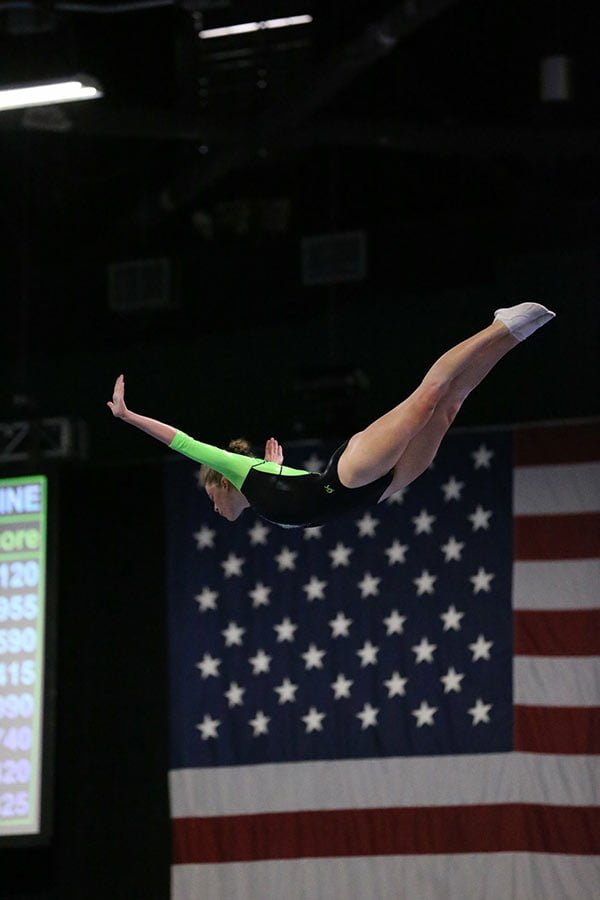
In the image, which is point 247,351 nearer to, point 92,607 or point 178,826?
point 92,607

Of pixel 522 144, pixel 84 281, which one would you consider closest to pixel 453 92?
pixel 522 144

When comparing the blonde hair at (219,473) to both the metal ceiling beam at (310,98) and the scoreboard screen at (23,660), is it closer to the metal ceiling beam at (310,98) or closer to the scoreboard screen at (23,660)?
the metal ceiling beam at (310,98)

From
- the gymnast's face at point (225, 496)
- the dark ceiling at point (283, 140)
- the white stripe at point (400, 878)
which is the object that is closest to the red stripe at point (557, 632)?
the white stripe at point (400, 878)

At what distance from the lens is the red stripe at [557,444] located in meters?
8.17

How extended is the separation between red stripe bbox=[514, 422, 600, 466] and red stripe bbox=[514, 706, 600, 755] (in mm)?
1431

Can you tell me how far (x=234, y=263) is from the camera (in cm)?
959

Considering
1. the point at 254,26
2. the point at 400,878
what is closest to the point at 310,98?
the point at 254,26

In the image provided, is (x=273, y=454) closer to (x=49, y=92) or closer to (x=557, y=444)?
(x=49, y=92)

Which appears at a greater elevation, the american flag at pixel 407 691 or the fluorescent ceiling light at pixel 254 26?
the fluorescent ceiling light at pixel 254 26

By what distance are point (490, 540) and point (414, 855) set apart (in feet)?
6.11

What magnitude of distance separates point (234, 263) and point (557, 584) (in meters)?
3.18

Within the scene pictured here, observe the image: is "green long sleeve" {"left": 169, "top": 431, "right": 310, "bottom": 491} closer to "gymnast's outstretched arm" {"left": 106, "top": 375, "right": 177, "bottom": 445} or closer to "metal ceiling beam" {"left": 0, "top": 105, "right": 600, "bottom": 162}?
"gymnast's outstretched arm" {"left": 106, "top": 375, "right": 177, "bottom": 445}

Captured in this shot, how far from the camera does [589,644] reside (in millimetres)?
7961

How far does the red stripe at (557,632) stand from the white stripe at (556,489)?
595 mm
